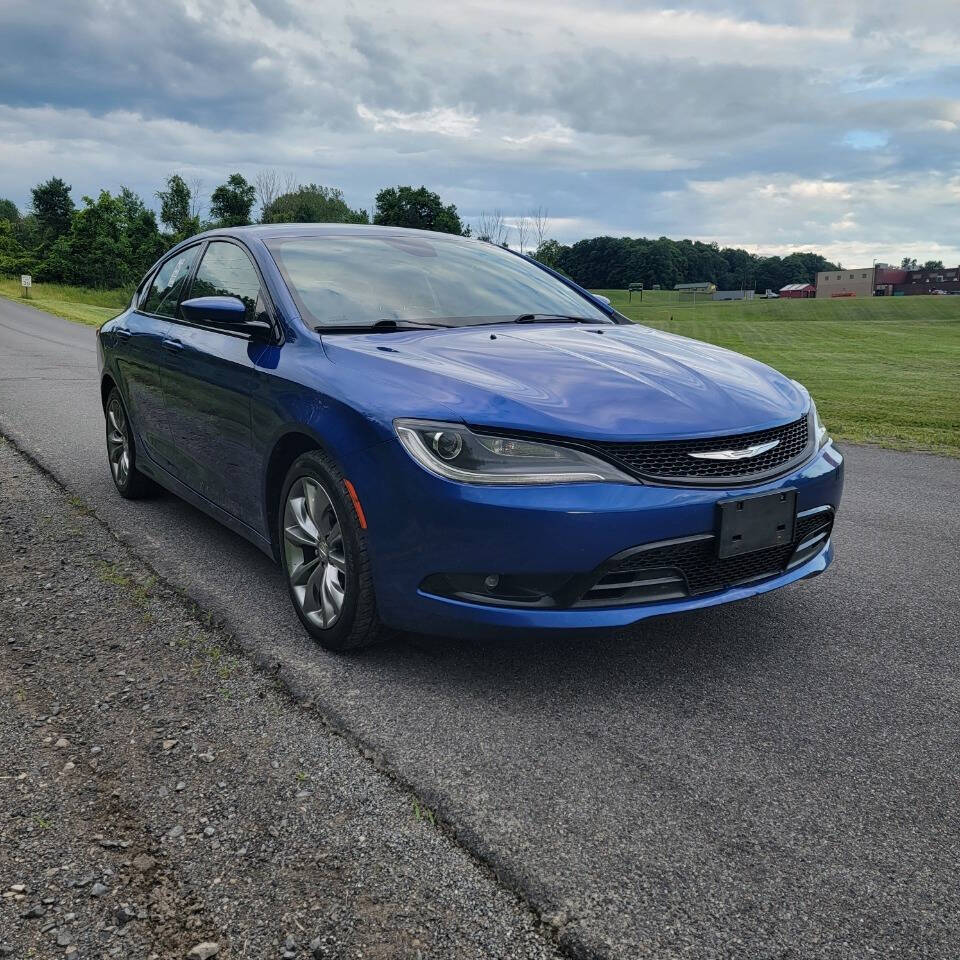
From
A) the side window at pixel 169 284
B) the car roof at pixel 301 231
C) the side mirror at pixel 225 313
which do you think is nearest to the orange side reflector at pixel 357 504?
the side mirror at pixel 225 313

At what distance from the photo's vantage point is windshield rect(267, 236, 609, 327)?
3939 mm

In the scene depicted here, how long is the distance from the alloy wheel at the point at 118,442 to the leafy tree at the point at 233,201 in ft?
256

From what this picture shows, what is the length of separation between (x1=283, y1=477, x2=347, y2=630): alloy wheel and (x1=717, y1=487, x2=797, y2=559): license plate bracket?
1.31 meters

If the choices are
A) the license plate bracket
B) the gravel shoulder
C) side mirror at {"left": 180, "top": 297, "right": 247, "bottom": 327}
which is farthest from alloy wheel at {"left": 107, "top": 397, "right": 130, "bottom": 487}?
the license plate bracket

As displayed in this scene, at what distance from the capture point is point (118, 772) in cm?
261

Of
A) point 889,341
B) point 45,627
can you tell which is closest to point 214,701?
point 45,627

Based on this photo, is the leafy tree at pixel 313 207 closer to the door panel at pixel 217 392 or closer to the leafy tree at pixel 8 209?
the leafy tree at pixel 8 209

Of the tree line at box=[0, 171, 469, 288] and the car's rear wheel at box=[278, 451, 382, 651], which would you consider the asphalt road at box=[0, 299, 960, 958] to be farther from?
the tree line at box=[0, 171, 469, 288]

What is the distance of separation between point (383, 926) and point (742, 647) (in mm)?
1996

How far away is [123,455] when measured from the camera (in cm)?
583

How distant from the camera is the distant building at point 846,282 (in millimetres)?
147750

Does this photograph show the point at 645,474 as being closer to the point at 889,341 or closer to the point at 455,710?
the point at 455,710

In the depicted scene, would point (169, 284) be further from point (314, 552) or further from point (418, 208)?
point (418, 208)

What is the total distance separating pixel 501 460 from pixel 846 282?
161707mm
